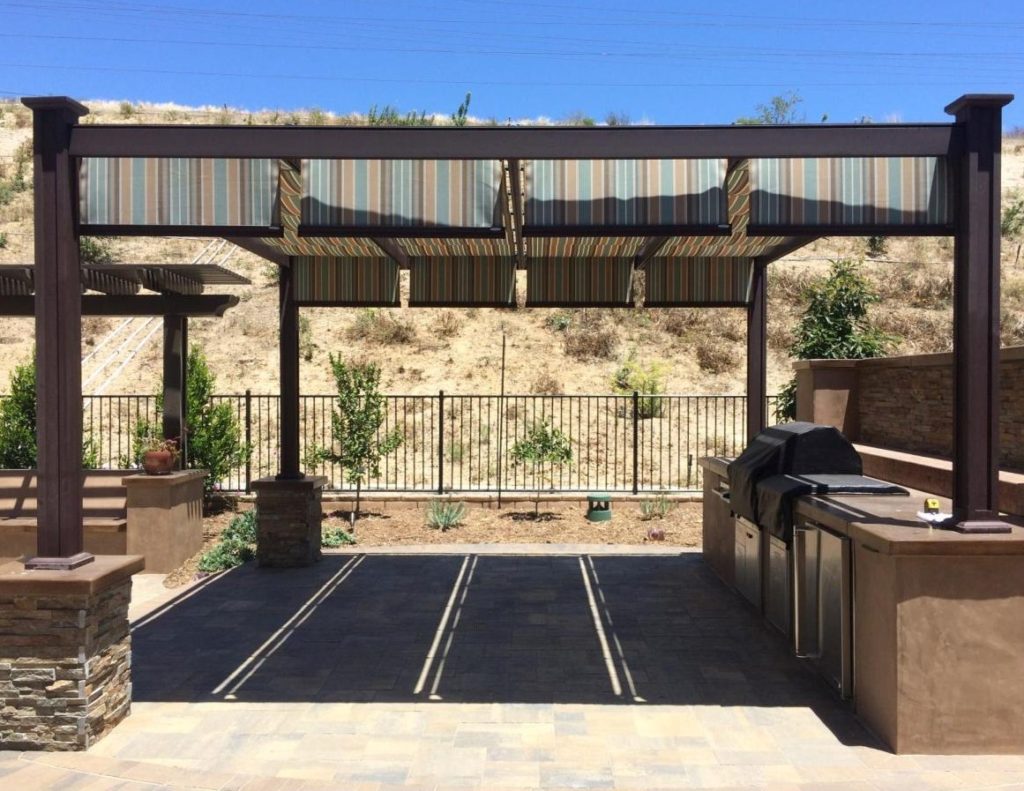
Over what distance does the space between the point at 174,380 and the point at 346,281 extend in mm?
2930

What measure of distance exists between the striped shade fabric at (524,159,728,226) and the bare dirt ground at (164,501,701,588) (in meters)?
7.20

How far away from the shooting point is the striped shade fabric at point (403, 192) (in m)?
5.06

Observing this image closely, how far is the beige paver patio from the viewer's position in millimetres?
4352

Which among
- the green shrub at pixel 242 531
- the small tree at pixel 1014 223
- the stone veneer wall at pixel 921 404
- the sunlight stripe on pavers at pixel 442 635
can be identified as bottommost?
the sunlight stripe on pavers at pixel 442 635

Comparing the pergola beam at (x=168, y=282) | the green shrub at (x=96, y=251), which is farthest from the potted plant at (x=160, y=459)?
the green shrub at (x=96, y=251)

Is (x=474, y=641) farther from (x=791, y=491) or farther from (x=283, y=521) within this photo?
(x=283, y=521)

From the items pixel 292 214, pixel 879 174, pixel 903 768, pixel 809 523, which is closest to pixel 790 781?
pixel 903 768

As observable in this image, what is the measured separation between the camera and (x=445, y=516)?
12422 mm

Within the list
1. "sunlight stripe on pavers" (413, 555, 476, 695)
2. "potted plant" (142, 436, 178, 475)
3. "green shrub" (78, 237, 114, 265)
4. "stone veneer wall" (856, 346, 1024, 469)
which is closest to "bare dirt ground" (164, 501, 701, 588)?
"potted plant" (142, 436, 178, 475)

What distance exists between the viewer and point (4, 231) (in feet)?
98.9

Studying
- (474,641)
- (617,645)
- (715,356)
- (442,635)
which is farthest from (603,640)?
(715,356)

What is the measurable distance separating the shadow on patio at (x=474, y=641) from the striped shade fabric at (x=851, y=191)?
3.05 meters

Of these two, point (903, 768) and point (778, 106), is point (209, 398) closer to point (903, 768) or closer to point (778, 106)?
point (903, 768)

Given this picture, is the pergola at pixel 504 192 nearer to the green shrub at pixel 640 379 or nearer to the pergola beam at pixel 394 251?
the pergola beam at pixel 394 251
